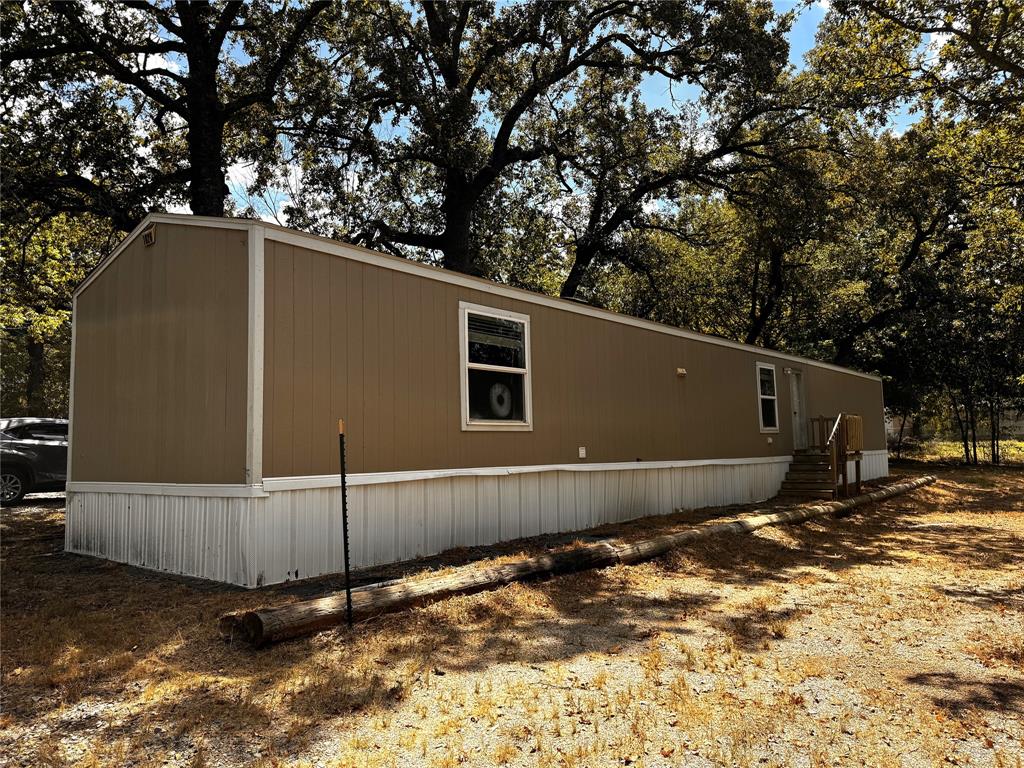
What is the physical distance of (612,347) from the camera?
951 centimetres

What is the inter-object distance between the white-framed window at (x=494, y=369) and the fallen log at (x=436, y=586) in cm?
187

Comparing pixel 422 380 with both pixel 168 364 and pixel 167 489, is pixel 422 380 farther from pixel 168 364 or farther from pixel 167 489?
pixel 167 489

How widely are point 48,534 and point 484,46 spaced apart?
36.2 ft

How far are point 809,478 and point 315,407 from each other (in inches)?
382

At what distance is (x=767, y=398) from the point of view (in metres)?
13.0

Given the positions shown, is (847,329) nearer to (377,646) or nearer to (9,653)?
(377,646)

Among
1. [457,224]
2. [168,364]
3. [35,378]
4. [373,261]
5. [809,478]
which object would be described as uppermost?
[457,224]

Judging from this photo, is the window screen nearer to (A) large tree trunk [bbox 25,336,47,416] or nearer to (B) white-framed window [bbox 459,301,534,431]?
(B) white-framed window [bbox 459,301,534,431]

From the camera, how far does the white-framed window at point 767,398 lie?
41.8ft

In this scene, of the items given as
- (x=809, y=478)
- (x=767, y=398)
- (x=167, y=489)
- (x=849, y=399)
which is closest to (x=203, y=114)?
(x=167, y=489)

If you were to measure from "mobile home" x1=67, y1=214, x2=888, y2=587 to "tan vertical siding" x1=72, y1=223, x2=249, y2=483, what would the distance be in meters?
0.02

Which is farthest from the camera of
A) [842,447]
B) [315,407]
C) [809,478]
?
[809,478]

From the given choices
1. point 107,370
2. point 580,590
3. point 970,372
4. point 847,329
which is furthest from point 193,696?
point 970,372

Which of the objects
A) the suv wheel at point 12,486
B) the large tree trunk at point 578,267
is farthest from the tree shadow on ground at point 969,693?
the large tree trunk at point 578,267
